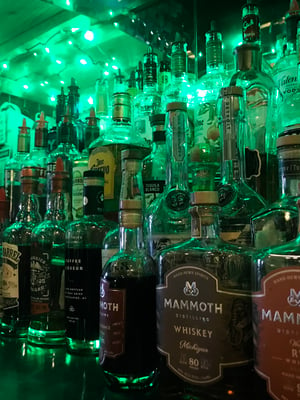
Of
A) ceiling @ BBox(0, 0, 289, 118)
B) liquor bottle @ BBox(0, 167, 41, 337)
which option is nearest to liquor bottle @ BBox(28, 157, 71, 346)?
liquor bottle @ BBox(0, 167, 41, 337)

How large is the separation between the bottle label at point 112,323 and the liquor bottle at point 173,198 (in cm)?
14

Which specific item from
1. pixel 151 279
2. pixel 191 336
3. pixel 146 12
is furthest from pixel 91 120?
pixel 191 336

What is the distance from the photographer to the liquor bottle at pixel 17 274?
978 millimetres

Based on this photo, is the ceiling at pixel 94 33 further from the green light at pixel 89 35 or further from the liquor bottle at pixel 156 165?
the liquor bottle at pixel 156 165

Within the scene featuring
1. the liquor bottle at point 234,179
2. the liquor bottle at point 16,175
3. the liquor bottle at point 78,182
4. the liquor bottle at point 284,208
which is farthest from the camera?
the liquor bottle at point 16,175

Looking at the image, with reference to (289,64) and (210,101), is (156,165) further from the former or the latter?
(289,64)

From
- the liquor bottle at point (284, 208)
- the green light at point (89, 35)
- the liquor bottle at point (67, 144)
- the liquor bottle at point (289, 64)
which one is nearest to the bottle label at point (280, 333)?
the liquor bottle at point (284, 208)

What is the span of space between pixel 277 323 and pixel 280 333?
11 millimetres

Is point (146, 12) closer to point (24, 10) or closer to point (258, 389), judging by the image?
point (24, 10)

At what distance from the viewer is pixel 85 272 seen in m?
0.82

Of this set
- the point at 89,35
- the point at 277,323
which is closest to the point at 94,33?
the point at 89,35

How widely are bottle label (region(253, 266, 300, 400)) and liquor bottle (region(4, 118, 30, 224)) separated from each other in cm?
88

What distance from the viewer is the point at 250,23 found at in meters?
0.90

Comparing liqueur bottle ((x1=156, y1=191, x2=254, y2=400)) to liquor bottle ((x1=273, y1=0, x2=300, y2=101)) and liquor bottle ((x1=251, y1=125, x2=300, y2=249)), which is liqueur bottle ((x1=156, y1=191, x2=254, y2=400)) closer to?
liquor bottle ((x1=251, y1=125, x2=300, y2=249))
